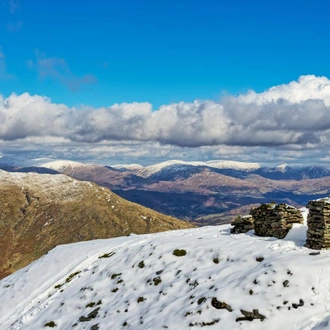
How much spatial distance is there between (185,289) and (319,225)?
11.7 m

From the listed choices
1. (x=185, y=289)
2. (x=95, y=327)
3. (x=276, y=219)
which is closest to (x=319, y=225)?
(x=276, y=219)

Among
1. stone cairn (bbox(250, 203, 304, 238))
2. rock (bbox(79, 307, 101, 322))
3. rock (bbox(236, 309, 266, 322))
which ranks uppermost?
stone cairn (bbox(250, 203, 304, 238))

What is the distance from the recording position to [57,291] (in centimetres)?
3725

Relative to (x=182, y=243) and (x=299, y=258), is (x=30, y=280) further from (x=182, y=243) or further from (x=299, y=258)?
(x=299, y=258)

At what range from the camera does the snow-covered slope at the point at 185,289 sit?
21.5 metres

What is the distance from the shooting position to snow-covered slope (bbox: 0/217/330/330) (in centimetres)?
2145

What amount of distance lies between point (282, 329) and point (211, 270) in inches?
353

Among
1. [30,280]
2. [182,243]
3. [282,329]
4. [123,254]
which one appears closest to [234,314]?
[282,329]

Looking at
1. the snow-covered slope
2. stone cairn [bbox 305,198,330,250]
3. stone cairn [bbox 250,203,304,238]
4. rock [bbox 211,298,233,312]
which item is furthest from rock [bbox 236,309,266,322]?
stone cairn [bbox 250,203,304,238]

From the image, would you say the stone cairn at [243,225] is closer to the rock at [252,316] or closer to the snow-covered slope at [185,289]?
the snow-covered slope at [185,289]

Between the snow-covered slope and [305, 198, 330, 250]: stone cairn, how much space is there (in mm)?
1005

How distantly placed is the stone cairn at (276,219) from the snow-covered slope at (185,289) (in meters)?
1.17

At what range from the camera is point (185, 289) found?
87.3 ft

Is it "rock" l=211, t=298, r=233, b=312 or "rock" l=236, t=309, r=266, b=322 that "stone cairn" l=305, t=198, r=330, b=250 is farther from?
"rock" l=211, t=298, r=233, b=312
